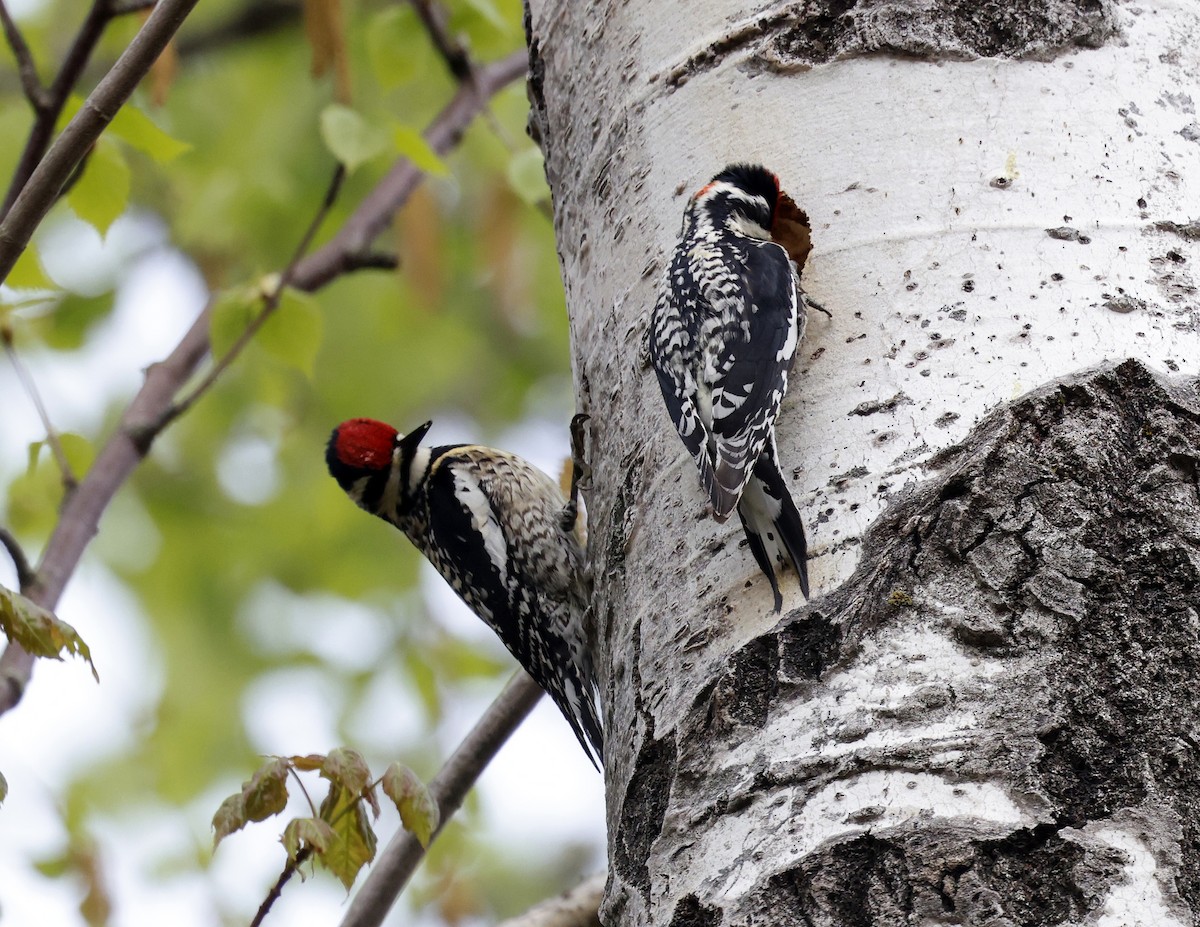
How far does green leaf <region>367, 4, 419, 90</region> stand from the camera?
3627mm

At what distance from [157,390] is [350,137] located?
2.40ft

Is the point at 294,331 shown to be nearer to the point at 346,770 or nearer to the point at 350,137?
the point at 350,137

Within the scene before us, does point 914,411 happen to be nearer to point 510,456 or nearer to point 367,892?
point 367,892

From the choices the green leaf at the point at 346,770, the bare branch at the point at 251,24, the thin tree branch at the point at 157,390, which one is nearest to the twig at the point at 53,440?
the thin tree branch at the point at 157,390

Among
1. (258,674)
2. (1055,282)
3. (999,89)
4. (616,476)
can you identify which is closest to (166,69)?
(616,476)

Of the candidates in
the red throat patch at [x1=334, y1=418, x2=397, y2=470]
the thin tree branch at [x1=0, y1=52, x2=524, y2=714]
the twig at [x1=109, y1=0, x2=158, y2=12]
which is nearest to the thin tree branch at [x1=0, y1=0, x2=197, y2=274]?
the thin tree branch at [x1=0, y1=52, x2=524, y2=714]

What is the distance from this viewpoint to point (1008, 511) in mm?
1667

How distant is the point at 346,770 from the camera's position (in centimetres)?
204

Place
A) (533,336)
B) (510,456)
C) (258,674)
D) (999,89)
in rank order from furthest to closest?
(533,336) → (258,674) → (510,456) → (999,89)

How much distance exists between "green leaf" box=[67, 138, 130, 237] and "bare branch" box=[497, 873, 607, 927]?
1666 millimetres

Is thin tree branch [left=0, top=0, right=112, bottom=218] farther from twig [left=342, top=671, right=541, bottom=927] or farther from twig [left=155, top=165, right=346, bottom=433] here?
twig [left=342, top=671, right=541, bottom=927]

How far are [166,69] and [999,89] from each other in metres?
2.09

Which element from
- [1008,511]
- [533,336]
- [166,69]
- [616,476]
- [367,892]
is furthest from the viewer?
[533,336]

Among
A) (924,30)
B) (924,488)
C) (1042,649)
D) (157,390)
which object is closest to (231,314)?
(157,390)
